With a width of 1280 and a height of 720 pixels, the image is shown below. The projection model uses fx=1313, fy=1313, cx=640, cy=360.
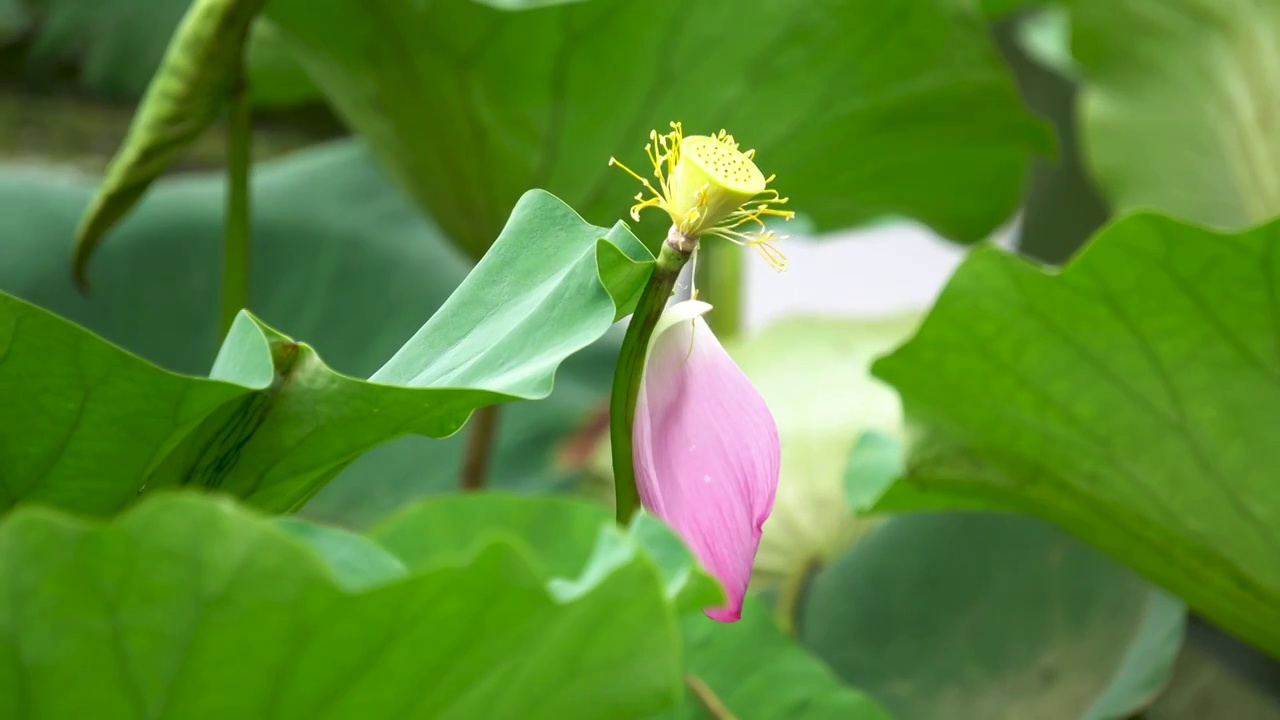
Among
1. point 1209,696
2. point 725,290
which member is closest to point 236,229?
point 1209,696

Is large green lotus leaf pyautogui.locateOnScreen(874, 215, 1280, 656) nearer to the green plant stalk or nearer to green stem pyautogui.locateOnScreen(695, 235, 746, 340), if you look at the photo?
the green plant stalk

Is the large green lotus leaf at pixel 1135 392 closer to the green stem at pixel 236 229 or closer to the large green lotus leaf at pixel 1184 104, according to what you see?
the green stem at pixel 236 229

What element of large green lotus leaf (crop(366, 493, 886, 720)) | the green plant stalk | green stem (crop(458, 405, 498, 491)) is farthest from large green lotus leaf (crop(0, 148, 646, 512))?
green stem (crop(458, 405, 498, 491))

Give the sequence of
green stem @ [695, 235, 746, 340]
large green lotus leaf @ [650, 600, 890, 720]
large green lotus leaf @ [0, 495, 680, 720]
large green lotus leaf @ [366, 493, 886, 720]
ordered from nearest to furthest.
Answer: large green lotus leaf @ [0, 495, 680, 720], large green lotus leaf @ [366, 493, 886, 720], large green lotus leaf @ [650, 600, 890, 720], green stem @ [695, 235, 746, 340]

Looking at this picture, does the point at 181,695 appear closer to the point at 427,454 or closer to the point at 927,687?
the point at 927,687

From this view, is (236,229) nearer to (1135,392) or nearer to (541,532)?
(541,532)

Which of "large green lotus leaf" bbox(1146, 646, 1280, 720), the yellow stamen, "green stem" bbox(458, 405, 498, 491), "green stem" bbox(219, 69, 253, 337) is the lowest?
"large green lotus leaf" bbox(1146, 646, 1280, 720)
